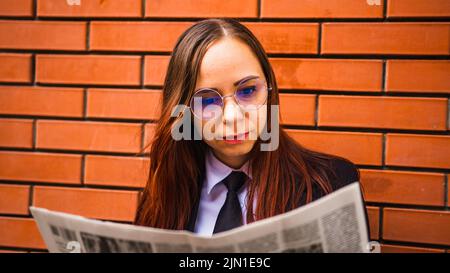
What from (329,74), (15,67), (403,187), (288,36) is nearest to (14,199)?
(15,67)

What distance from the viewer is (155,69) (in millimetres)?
2143

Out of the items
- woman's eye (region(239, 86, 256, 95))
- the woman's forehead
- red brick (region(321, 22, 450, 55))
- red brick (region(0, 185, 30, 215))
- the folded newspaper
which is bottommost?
red brick (region(0, 185, 30, 215))

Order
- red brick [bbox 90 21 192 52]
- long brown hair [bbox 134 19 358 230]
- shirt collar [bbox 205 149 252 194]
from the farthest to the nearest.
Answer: red brick [bbox 90 21 192 52], shirt collar [bbox 205 149 252 194], long brown hair [bbox 134 19 358 230]

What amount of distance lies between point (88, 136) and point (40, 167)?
1.17 ft

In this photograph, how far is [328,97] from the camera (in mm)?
2002

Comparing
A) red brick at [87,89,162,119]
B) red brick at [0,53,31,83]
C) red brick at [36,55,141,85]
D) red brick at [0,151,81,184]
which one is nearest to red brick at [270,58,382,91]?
red brick at [87,89,162,119]

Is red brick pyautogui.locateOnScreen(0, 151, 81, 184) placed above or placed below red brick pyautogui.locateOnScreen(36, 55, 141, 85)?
below

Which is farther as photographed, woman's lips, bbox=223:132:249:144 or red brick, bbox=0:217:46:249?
red brick, bbox=0:217:46:249

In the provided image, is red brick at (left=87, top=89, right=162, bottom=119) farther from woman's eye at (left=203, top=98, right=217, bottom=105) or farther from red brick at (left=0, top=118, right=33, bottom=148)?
woman's eye at (left=203, top=98, right=217, bottom=105)

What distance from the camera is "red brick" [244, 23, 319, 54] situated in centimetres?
200

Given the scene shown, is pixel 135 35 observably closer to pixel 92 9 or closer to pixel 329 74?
pixel 92 9

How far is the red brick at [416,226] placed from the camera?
1923mm

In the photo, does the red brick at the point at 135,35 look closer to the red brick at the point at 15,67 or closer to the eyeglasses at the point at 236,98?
the red brick at the point at 15,67

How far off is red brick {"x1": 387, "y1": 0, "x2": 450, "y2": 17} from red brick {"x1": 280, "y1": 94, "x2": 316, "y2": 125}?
59cm
